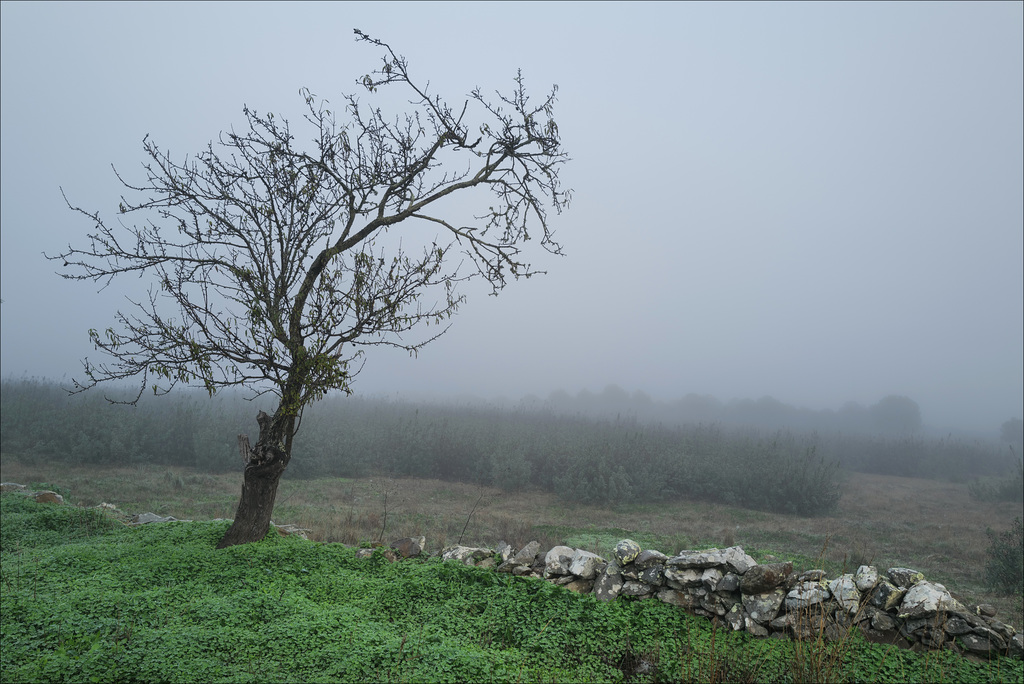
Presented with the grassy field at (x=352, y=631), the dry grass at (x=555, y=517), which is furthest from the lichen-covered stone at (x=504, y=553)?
the dry grass at (x=555, y=517)

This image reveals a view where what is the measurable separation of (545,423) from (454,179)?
22.2m

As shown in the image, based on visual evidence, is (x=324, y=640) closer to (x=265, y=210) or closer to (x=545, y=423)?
(x=265, y=210)

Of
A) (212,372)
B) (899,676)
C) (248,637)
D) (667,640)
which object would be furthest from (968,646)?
(212,372)

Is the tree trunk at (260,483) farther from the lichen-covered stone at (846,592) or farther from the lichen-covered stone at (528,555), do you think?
the lichen-covered stone at (846,592)

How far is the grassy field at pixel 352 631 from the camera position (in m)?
3.64

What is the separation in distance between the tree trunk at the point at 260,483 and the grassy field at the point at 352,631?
0.50m

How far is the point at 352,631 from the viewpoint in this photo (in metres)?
4.22

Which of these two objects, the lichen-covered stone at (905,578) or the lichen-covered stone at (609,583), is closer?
the lichen-covered stone at (905,578)

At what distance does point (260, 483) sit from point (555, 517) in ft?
29.9

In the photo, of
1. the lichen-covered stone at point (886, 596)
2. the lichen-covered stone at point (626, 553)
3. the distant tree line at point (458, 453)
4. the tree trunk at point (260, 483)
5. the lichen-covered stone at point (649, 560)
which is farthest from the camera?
the distant tree line at point (458, 453)

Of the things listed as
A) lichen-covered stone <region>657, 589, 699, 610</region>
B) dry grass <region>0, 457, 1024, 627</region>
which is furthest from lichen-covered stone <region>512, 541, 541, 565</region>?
dry grass <region>0, 457, 1024, 627</region>

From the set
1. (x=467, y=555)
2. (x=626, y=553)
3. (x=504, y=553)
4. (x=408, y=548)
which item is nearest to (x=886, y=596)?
(x=626, y=553)

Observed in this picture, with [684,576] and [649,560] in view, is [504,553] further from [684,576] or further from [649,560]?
[684,576]

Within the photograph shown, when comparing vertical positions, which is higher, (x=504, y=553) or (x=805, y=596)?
(x=805, y=596)
